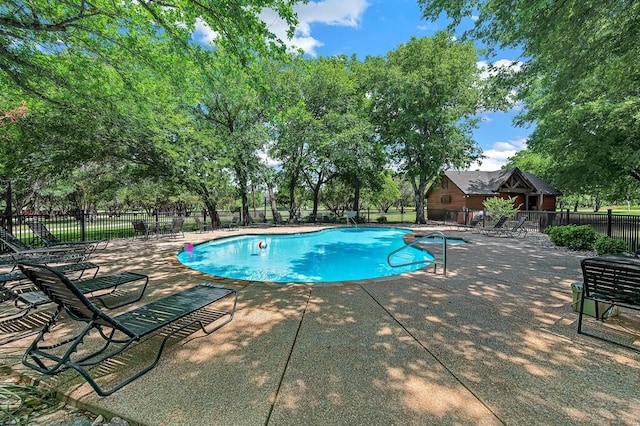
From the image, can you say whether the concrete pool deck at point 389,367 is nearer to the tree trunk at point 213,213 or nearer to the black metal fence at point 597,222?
the black metal fence at point 597,222

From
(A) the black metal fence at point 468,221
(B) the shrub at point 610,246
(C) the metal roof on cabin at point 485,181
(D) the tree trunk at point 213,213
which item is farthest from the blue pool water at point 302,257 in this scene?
(C) the metal roof on cabin at point 485,181

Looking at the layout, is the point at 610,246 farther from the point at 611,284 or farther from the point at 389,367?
the point at 389,367

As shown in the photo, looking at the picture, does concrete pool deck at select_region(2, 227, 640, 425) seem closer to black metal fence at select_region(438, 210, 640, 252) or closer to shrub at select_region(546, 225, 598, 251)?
shrub at select_region(546, 225, 598, 251)

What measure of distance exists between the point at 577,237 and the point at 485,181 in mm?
19118

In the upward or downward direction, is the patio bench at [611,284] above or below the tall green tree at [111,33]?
below

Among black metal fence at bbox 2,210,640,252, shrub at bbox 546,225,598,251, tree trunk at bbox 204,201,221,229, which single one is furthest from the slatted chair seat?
tree trunk at bbox 204,201,221,229

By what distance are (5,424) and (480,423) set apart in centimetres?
309

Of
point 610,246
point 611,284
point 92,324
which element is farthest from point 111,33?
point 610,246

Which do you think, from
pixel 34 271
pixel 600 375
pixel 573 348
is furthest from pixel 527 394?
pixel 34 271

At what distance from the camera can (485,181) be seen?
25.5 meters

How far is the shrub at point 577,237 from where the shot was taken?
26.4 ft

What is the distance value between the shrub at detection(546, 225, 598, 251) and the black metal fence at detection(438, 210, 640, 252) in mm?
755

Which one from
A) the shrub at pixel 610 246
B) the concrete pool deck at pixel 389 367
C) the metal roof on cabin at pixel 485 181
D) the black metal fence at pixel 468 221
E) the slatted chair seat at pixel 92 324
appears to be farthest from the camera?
the metal roof on cabin at pixel 485 181

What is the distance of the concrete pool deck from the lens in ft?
6.21
